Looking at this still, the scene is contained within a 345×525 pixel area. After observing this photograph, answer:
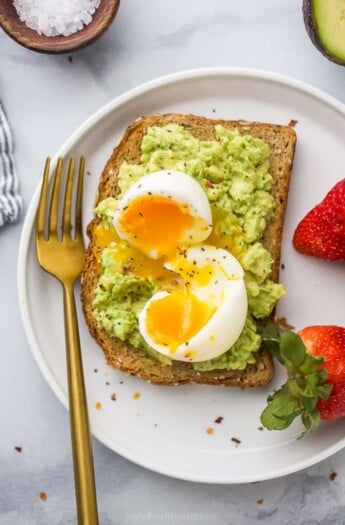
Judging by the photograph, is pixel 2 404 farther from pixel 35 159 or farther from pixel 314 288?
pixel 314 288

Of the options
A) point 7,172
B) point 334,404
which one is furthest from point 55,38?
point 334,404

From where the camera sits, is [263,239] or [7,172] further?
[7,172]

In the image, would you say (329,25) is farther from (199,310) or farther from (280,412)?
(280,412)

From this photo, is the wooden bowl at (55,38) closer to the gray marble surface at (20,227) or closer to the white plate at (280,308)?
the gray marble surface at (20,227)

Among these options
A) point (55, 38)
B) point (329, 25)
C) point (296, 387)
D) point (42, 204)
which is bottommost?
point (296, 387)

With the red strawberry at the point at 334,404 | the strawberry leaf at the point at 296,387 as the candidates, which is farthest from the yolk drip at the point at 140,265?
the red strawberry at the point at 334,404

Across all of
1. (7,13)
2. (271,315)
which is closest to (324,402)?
(271,315)

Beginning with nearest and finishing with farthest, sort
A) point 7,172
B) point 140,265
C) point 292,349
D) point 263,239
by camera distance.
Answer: point 292,349
point 140,265
point 263,239
point 7,172
